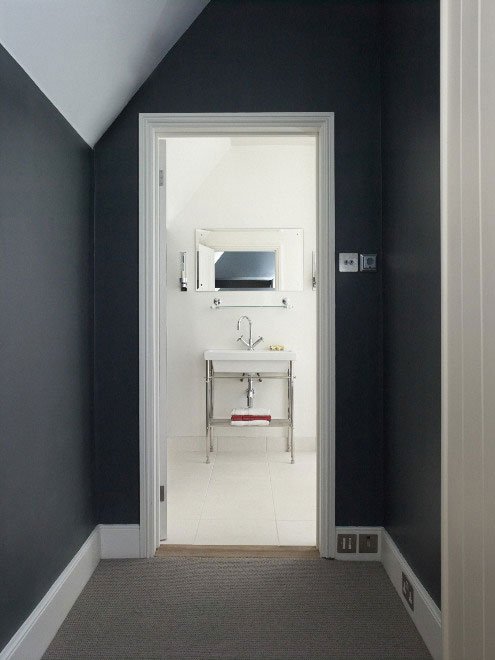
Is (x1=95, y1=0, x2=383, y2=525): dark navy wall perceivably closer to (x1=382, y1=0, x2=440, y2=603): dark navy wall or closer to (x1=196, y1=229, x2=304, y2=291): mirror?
(x1=382, y1=0, x2=440, y2=603): dark navy wall

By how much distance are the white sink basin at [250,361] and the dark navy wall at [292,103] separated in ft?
6.00

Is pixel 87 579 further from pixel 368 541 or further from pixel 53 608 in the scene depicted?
pixel 368 541

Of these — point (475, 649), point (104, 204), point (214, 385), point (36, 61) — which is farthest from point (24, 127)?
point (214, 385)

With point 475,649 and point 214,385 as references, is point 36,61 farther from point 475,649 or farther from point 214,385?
point 214,385

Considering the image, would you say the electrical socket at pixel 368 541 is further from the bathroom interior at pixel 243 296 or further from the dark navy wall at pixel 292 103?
the bathroom interior at pixel 243 296

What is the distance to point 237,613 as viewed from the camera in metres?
1.91

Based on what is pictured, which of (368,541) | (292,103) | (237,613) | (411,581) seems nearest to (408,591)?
(411,581)

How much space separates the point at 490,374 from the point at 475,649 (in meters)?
0.44

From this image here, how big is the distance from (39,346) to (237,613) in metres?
1.26

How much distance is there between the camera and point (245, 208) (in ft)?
14.5

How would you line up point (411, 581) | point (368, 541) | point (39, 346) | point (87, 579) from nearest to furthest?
1. point (39, 346)
2. point (411, 581)
3. point (87, 579)
4. point (368, 541)

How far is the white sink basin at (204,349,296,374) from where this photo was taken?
4152 millimetres

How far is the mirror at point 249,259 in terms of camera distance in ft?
14.5

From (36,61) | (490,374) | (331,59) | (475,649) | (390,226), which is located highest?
(331,59)
